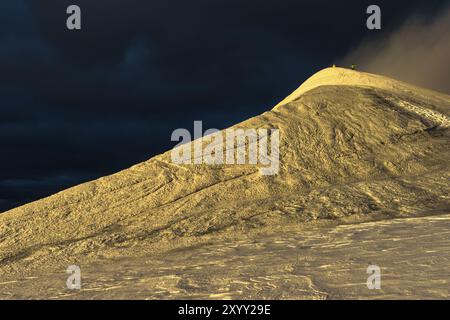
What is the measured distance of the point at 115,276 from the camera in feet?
28.7

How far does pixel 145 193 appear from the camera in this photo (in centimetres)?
1414

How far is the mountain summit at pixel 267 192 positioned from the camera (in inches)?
467

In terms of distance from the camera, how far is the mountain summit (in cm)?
1186

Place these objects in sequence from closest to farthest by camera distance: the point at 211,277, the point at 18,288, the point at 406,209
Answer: the point at 211,277
the point at 18,288
the point at 406,209

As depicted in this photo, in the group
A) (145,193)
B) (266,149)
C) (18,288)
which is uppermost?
(266,149)

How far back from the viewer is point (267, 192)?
550 inches

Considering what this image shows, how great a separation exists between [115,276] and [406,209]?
784cm
